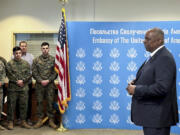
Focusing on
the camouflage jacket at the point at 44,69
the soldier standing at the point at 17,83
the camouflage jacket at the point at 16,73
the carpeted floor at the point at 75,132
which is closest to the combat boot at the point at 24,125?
the soldier standing at the point at 17,83

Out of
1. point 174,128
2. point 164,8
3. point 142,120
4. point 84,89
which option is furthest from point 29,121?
point 164,8

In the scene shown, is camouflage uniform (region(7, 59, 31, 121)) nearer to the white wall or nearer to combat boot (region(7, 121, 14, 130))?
combat boot (region(7, 121, 14, 130))

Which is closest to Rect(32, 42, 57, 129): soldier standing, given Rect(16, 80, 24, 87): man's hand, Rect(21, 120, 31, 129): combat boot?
Rect(21, 120, 31, 129): combat boot

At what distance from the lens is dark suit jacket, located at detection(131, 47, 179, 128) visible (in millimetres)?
1706

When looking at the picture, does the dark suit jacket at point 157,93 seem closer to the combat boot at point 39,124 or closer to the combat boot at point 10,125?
the combat boot at point 39,124

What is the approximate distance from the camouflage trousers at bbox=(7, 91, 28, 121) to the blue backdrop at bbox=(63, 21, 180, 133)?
758mm

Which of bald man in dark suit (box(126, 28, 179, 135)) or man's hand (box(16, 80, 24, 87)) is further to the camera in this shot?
man's hand (box(16, 80, 24, 87))

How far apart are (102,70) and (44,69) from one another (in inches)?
38.7

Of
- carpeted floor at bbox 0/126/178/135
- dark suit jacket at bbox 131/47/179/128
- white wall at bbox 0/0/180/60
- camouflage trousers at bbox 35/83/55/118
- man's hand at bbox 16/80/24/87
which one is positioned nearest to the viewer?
dark suit jacket at bbox 131/47/179/128

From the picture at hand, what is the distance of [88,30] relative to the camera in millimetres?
3604

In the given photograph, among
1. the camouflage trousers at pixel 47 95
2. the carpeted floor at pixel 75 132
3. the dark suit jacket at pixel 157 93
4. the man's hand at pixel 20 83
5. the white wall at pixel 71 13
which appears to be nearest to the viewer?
the dark suit jacket at pixel 157 93

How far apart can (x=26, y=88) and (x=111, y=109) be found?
1488 millimetres

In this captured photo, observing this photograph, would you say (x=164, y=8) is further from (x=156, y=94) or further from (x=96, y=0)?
(x=156, y=94)

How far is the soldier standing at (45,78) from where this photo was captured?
3797mm
